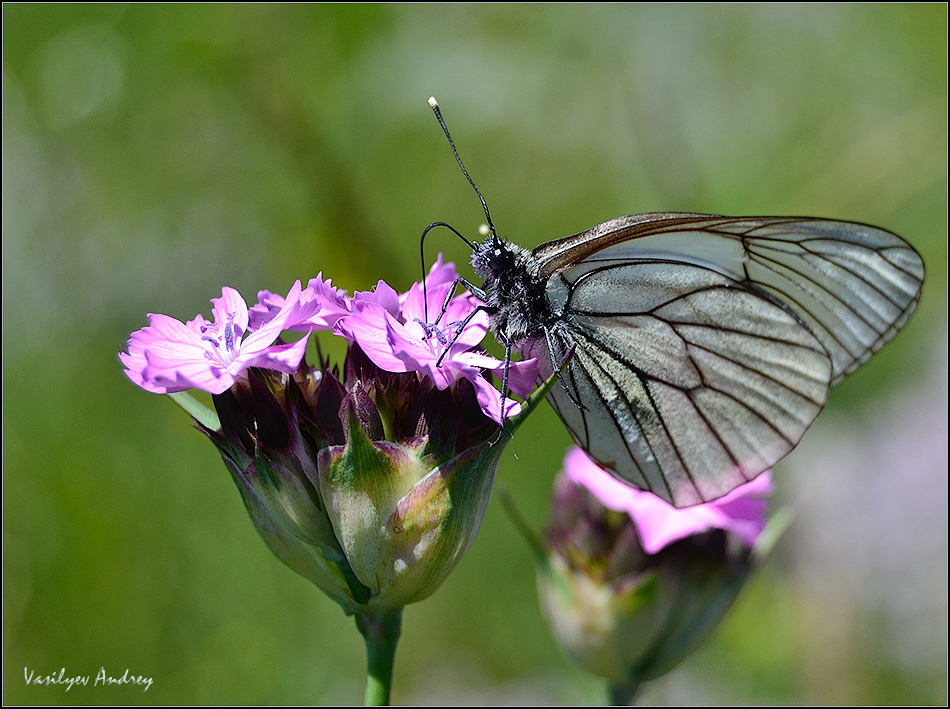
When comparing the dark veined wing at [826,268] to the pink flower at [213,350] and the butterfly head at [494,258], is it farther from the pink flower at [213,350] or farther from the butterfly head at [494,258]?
the pink flower at [213,350]

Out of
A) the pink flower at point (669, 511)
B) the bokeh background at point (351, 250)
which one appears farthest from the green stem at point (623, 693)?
the bokeh background at point (351, 250)

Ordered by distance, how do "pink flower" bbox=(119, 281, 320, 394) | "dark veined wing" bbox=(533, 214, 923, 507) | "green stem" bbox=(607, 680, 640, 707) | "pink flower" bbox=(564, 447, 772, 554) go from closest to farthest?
"pink flower" bbox=(119, 281, 320, 394)
"dark veined wing" bbox=(533, 214, 923, 507)
"pink flower" bbox=(564, 447, 772, 554)
"green stem" bbox=(607, 680, 640, 707)

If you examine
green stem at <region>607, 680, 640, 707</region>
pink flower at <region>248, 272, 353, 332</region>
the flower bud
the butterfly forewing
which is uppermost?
pink flower at <region>248, 272, 353, 332</region>

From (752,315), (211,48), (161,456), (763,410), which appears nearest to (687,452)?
(763,410)

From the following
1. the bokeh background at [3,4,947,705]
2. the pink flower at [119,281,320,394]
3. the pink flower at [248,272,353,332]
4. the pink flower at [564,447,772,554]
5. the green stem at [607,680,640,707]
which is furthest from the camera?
the bokeh background at [3,4,947,705]

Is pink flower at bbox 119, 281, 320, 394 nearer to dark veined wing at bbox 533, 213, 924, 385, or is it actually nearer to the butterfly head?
the butterfly head

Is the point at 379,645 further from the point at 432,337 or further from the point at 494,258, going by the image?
the point at 494,258

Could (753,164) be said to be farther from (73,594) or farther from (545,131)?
(73,594)

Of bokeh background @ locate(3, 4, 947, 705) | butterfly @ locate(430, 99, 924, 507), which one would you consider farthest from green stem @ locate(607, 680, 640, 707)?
bokeh background @ locate(3, 4, 947, 705)
